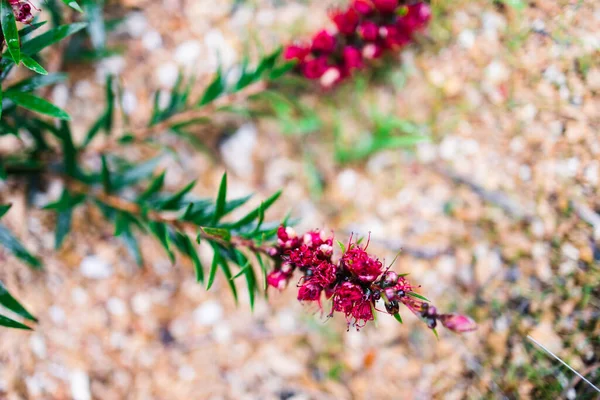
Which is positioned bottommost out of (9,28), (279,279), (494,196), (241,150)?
(494,196)

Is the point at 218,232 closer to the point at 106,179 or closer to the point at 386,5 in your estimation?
the point at 106,179

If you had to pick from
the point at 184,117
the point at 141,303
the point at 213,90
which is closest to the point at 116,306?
the point at 141,303

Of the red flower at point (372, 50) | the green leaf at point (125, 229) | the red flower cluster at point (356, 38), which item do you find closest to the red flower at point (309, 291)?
the green leaf at point (125, 229)

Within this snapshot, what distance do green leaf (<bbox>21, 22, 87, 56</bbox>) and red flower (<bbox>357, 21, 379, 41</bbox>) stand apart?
768 mm

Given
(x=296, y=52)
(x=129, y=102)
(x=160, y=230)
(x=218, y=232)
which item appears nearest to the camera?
(x=218, y=232)

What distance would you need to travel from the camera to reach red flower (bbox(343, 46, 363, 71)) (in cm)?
134

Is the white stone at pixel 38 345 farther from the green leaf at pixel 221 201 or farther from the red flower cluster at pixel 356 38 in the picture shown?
the red flower cluster at pixel 356 38

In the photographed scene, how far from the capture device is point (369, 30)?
1311 millimetres

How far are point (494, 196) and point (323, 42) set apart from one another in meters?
0.67

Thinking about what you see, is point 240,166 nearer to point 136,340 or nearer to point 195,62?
point 195,62

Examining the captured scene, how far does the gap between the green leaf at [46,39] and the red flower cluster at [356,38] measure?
0.61 meters

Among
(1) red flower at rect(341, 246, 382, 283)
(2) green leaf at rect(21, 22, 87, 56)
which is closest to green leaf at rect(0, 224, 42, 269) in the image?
(2) green leaf at rect(21, 22, 87, 56)

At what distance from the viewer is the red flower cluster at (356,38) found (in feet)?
4.30

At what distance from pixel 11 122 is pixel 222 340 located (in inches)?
32.1
